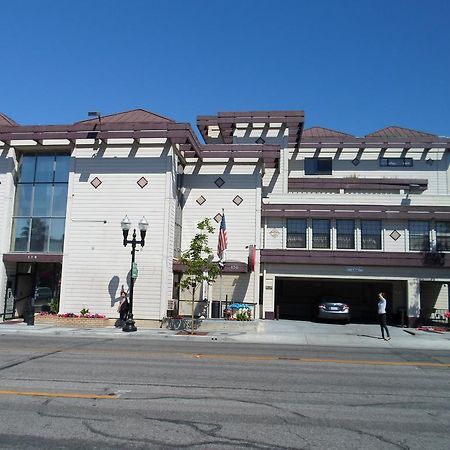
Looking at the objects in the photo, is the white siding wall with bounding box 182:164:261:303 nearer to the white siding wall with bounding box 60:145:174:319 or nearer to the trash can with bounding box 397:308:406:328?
the white siding wall with bounding box 60:145:174:319

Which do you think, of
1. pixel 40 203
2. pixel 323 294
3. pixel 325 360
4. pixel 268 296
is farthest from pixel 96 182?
pixel 323 294

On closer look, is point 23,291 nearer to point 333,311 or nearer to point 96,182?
point 96,182

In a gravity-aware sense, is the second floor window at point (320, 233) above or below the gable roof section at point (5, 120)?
below

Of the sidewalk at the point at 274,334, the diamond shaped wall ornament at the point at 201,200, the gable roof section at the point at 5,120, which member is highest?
the gable roof section at the point at 5,120

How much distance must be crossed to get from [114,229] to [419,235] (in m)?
16.1

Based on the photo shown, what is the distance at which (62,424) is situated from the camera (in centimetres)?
640

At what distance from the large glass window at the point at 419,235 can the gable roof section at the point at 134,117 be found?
1466 cm

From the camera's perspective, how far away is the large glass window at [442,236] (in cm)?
2603

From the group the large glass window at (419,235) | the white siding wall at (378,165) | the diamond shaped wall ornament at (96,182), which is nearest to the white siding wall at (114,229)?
the diamond shaped wall ornament at (96,182)

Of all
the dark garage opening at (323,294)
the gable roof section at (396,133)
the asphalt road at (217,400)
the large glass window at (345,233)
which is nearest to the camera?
the asphalt road at (217,400)

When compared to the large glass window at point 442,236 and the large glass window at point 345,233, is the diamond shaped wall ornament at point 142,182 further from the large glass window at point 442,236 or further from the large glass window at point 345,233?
the large glass window at point 442,236

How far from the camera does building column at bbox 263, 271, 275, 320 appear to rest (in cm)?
2625

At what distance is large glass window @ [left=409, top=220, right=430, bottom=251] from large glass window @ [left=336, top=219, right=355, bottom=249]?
308 centimetres

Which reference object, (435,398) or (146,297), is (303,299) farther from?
(435,398)
